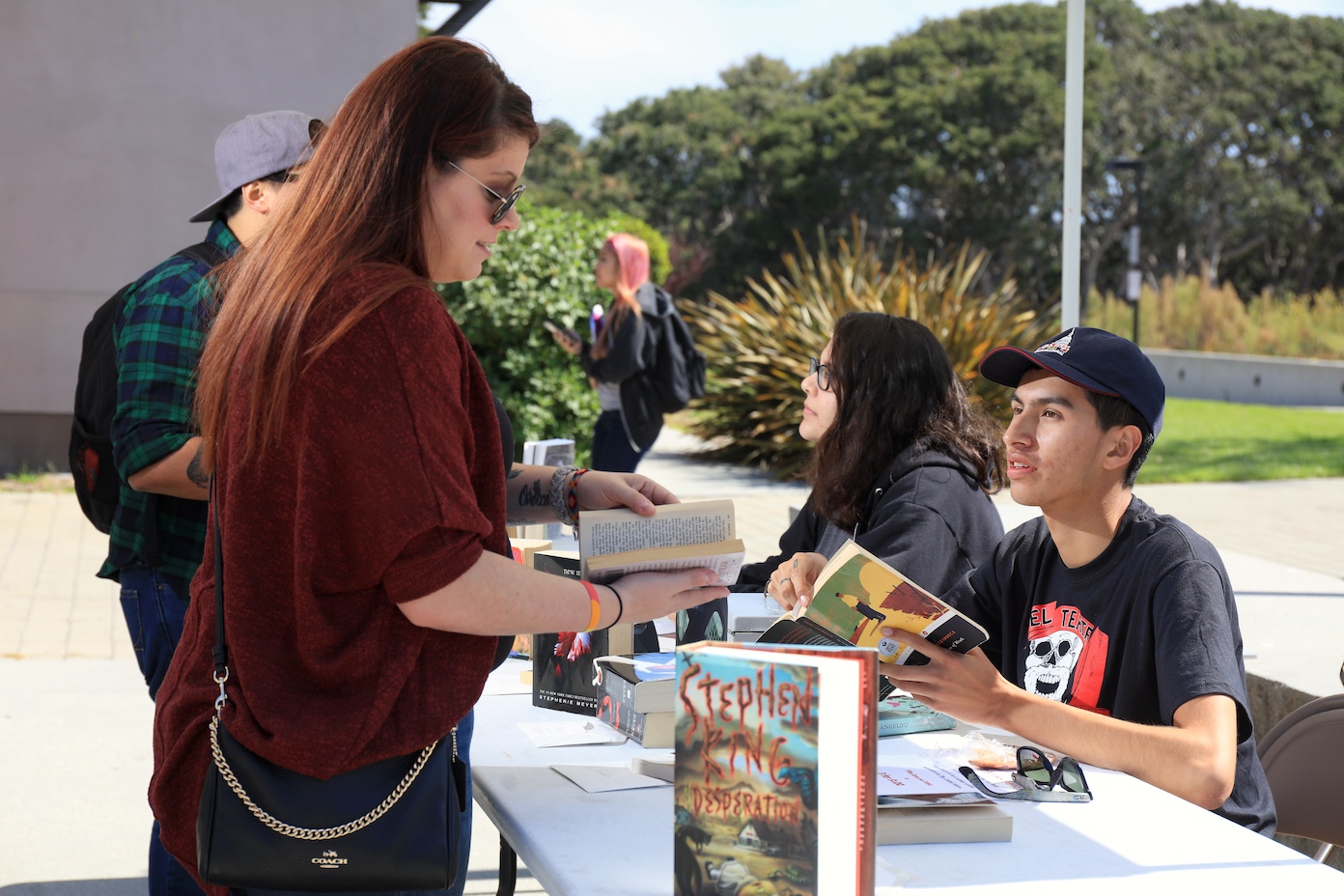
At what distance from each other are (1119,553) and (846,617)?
2.32 feet

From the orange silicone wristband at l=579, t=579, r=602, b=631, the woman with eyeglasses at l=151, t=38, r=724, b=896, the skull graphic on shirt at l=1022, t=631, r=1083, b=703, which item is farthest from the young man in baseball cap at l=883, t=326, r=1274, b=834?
the woman with eyeglasses at l=151, t=38, r=724, b=896

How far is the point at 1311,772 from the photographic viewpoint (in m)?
2.41

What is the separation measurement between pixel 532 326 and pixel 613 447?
293 cm

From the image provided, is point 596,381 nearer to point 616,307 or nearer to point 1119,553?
point 616,307

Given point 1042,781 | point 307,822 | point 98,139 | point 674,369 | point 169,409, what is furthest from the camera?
point 98,139

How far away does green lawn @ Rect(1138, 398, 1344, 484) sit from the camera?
12.4 m

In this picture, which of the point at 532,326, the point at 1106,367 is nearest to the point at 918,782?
the point at 1106,367

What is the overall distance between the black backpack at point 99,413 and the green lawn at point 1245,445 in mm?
10720

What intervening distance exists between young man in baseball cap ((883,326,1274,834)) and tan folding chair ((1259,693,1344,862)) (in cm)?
30

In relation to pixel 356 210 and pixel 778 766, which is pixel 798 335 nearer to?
pixel 356 210

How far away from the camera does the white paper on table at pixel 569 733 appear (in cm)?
219

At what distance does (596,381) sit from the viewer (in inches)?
312

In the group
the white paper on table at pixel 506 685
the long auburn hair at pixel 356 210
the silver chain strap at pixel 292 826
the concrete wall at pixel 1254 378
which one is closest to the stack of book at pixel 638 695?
the white paper on table at pixel 506 685

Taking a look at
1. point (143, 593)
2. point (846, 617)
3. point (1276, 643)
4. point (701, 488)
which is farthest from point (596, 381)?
point (846, 617)
